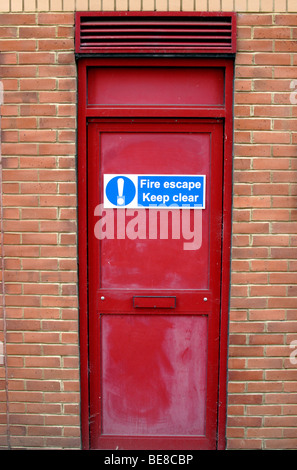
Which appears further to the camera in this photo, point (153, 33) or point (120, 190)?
point (120, 190)

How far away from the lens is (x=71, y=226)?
2957mm

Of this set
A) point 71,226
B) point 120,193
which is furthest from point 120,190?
point 71,226

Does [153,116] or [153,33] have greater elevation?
[153,33]

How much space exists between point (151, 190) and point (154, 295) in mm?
779

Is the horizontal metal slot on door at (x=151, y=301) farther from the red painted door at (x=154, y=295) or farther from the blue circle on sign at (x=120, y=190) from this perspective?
the blue circle on sign at (x=120, y=190)

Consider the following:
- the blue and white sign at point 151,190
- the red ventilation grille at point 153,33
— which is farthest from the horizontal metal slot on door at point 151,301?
the red ventilation grille at point 153,33

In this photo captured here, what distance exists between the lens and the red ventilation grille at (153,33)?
9.30ft

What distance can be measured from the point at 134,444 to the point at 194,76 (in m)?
2.80

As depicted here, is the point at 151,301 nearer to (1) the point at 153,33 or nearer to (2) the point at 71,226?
(2) the point at 71,226

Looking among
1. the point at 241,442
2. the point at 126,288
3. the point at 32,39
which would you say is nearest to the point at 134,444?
the point at 241,442

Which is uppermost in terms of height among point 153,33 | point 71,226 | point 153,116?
point 153,33

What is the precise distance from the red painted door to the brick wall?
0.16m

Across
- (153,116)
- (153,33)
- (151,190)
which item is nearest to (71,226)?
(151,190)
